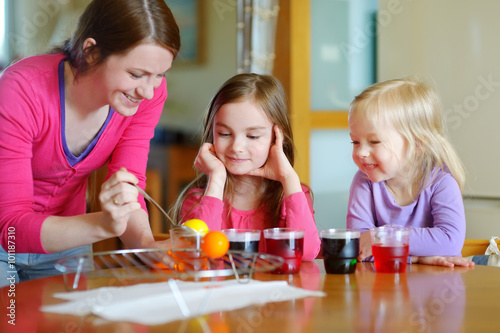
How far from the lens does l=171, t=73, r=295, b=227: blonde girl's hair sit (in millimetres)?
1812

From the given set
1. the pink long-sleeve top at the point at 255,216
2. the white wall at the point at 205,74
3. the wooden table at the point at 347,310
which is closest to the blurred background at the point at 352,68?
the white wall at the point at 205,74

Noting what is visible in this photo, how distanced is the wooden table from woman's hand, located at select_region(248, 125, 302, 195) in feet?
1.56

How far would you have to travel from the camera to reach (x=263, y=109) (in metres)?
1.80

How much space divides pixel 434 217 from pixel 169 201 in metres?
3.61

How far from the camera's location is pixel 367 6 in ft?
11.8

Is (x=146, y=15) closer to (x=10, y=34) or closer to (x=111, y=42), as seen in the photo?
(x=111, y=42)

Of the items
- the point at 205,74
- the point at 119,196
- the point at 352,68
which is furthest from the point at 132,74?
the point at 205,74

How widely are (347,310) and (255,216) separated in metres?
0.90

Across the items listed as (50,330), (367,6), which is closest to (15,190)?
(50,330)

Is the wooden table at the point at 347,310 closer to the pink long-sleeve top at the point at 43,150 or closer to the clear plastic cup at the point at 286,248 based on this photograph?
Answer: the clear plastic cup at the point at 286,248

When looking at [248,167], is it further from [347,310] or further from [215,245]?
[347,310]

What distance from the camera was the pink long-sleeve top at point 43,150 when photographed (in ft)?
4.57

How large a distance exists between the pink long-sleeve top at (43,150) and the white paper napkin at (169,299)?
0.38 meters

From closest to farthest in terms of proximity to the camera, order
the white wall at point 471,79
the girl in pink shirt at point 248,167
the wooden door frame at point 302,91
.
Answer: the girl in pink shirt at point 248,167, the white wall at point 471,79, the wooden door frame at point 302,91
